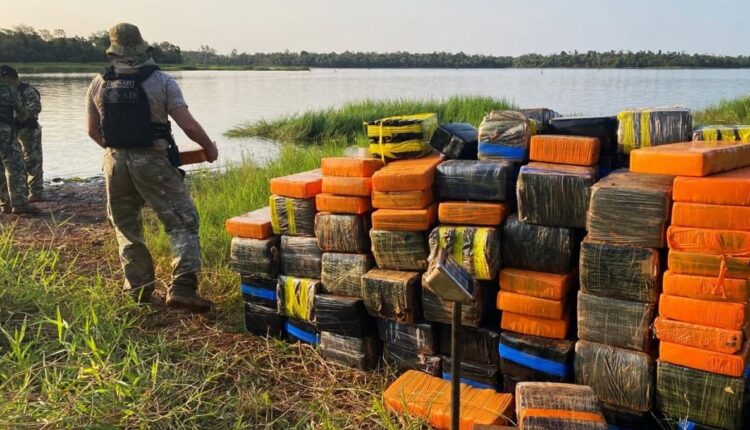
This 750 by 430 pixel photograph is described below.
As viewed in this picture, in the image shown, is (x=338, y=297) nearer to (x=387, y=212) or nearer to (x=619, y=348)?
(x=387, y=212)

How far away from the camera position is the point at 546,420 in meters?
2.38

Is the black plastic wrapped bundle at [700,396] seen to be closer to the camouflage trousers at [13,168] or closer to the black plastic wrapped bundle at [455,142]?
the black plastic wrapped bundle at [455,142]

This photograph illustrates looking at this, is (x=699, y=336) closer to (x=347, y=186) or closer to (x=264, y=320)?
(x=347, y=186)

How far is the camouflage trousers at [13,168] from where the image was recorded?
24.9ft

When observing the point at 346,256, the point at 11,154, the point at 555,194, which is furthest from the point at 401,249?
the point at 11,154

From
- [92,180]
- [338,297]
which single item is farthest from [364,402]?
[92,180]

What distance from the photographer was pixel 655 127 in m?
3.07

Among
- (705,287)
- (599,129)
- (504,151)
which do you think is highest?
(599,129)

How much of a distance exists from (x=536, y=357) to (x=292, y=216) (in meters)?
1.61

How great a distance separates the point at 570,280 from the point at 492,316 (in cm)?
46

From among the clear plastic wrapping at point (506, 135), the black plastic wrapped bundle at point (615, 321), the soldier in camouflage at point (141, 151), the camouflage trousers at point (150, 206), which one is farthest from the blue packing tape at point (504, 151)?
the camouflage trousers at point (150, 206)

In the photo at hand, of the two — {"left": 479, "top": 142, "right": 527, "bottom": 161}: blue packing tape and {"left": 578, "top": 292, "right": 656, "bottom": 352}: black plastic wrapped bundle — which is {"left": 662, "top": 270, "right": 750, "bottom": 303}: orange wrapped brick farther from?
{"left": 479, "top": 142, "right": 527, "bottom": 161}: blue packing tape

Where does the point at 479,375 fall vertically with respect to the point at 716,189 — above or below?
below

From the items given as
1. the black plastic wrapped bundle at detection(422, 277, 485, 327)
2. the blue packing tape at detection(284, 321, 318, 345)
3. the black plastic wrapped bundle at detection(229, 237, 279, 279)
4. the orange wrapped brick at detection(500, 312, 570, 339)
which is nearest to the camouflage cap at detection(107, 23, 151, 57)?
the black plastic wrapped bundle at detection(229, 237, 279, 279)
